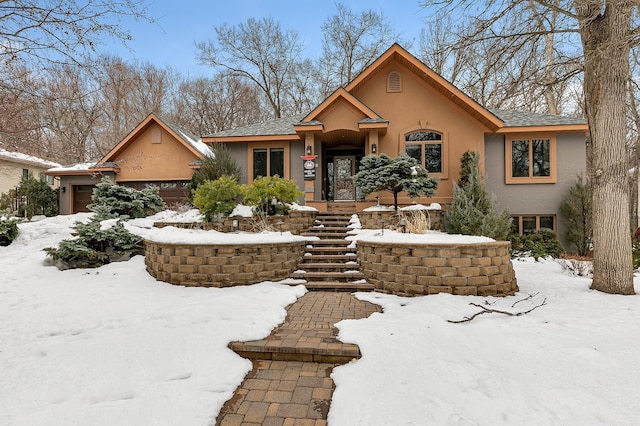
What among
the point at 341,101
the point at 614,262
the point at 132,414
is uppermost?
the point at 341,101

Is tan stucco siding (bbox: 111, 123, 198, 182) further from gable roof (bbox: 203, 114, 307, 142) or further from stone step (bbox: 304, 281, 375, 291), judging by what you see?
stone step (bbox: 304, 281, 375, 291)

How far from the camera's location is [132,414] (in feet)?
7.17

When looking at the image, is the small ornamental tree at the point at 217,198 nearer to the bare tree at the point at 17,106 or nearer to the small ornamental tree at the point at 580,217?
the bare tree at the point at 17,106

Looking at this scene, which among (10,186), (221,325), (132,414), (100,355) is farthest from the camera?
(10,186)

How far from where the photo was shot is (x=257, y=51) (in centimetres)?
2062

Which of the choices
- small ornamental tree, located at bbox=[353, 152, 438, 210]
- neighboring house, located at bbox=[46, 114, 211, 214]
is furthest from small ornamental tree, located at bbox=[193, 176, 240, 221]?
neighboring house, located at bbox=[46, 114, 211, 214]

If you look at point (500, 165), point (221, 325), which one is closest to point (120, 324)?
point (221, 325)

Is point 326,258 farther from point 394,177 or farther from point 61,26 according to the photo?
point 61,26

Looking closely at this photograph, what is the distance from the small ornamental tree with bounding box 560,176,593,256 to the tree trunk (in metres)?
5.49

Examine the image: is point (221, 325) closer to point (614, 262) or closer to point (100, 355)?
point (100, 355)

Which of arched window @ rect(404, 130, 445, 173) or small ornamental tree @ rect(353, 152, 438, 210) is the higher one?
arched window @ rect(404, 130, 445, 173)

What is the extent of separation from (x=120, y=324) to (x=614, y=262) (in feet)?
25.2

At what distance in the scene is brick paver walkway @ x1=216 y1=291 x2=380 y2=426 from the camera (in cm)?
230

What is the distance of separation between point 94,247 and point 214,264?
3554 millimetres
